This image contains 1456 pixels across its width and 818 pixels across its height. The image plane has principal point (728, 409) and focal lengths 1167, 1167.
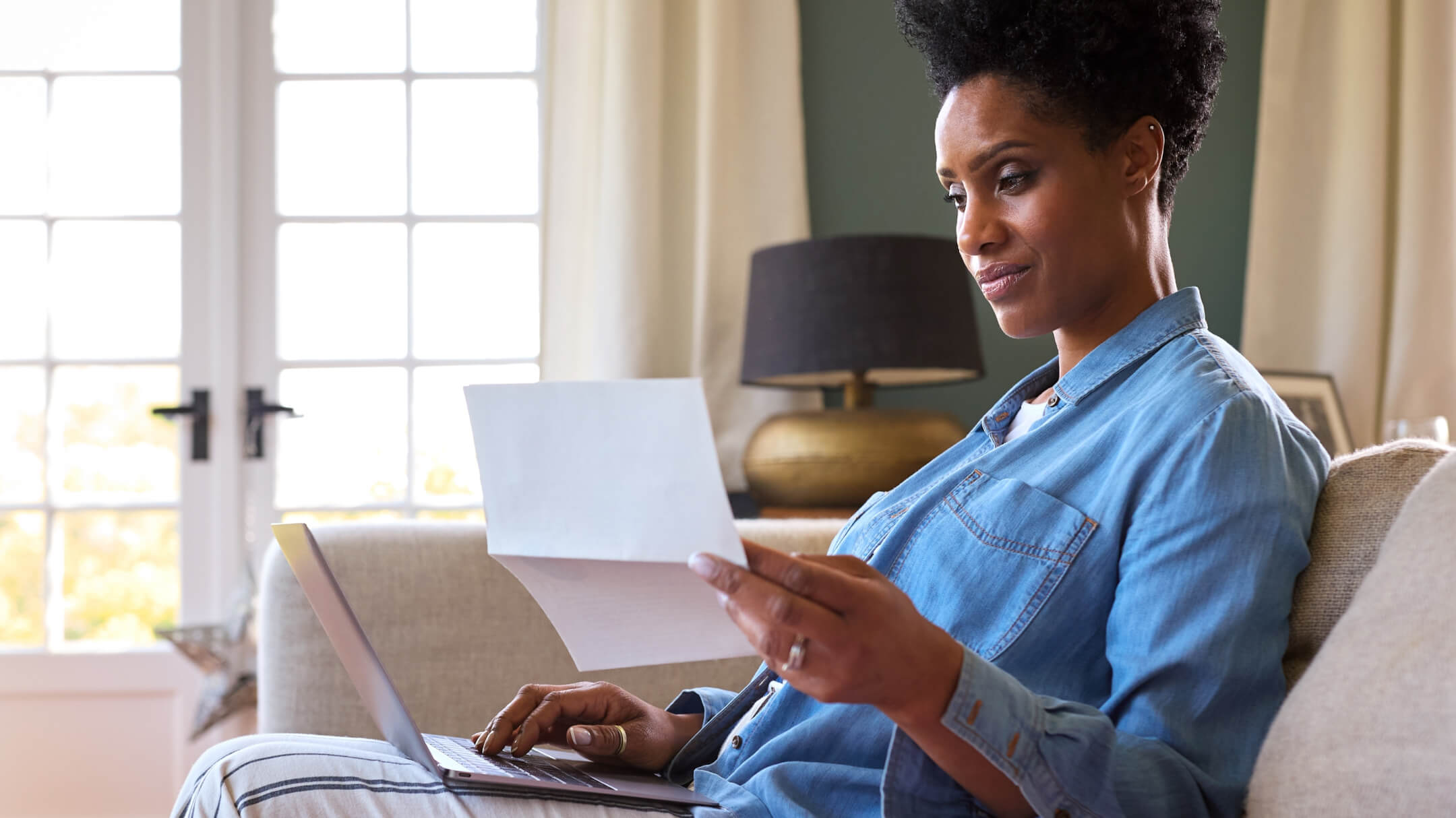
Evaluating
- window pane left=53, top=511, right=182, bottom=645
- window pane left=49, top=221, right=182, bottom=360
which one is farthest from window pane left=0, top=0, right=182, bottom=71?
window pane left=53, top=511, right=182, bottom=645

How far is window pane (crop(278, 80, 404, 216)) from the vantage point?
297 cm

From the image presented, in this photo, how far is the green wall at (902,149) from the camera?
9.27 ft

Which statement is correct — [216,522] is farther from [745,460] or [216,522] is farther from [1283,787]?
[1283,787]

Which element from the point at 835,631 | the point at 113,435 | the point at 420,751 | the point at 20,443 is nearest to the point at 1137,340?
the point at 835,631

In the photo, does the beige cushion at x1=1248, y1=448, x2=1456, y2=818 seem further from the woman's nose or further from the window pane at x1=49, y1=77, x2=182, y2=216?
the window pane at x1=49, y1=77, x2=182, y2=216

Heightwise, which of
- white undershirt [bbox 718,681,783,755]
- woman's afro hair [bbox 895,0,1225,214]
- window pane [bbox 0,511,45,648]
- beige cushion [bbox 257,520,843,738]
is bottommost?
window pane [bbox 0,511,45,648]

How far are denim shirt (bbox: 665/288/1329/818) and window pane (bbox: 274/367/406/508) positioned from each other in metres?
2.09

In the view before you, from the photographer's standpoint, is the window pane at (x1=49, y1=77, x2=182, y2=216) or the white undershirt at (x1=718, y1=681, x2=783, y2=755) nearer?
the white undershirt at (x1=718, y1=681, x2=783, y2=755)

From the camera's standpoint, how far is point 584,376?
8.86 ft

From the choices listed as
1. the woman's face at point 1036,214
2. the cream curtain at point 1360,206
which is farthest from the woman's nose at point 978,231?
the cream curtain at point 1360,206

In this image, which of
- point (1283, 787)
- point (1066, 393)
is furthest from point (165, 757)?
point (1283, 787)

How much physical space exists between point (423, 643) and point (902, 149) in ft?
5.80

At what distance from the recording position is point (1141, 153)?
0.99 m

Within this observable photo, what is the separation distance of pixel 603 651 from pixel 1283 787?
0.45 metres
